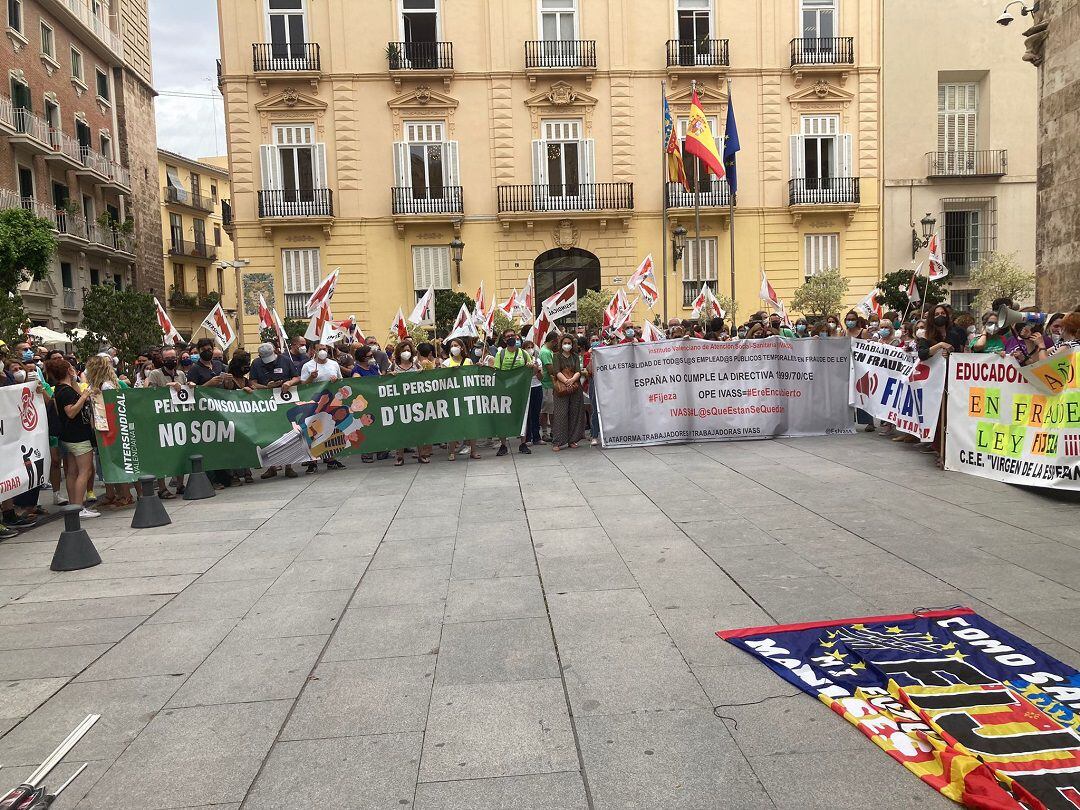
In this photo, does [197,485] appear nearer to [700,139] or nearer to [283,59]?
[700,139]

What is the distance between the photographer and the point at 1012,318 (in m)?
10.4

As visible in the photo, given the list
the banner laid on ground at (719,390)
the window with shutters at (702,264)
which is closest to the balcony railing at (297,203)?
the window with shutters at (702,264)

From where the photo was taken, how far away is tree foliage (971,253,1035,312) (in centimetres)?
2725

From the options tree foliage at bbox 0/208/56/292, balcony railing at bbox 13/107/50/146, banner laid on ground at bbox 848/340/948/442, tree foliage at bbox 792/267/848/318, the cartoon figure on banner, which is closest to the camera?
banner laid on ground at bbox 848/340/948/442

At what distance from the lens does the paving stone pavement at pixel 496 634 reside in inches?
128

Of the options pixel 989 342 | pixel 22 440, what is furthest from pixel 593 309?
pixel 22 440

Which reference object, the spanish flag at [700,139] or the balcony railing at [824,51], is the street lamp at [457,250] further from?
the balcony railing at [824,51]

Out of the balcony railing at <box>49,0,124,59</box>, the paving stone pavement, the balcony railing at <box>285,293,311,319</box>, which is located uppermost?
the balcony railing at <box>49,0,124,59</box>

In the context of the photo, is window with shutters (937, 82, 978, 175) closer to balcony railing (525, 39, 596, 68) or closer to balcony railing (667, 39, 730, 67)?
balcony railing (667, 39, 730, 67)

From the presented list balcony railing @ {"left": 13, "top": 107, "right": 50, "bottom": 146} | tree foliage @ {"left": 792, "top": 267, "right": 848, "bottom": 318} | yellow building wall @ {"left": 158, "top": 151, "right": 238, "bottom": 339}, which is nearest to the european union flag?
tree foliage @ {"left": 792, "top": 267, "right": 848, "bottom": 318}

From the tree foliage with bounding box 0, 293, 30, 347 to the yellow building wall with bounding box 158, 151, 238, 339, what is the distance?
26.4 m

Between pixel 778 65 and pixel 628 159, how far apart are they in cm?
622

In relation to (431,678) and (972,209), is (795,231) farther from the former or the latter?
(431,678)

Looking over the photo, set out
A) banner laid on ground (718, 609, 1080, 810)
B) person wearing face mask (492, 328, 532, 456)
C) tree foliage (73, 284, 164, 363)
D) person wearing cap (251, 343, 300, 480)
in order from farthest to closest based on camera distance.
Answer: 1. tree foliage (73, 284, 164, 363)
2. person wearing face mask (492, 328, 532, 456)
3. person wearing cap (251, 343, 300, 480)
4. banner laid on ground (718, 609, 1080, 810)
